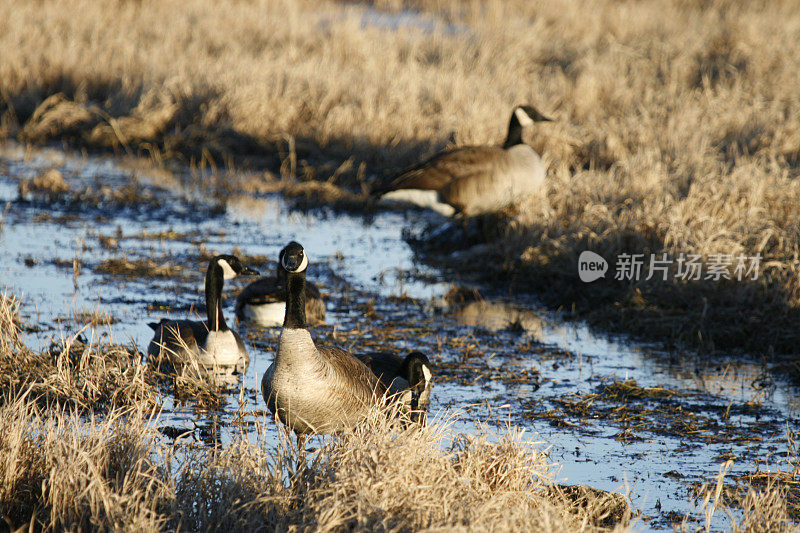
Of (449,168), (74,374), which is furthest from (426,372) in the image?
(449,168)

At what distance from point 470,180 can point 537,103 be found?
454cm

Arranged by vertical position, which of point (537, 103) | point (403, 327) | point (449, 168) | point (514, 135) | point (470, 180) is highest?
point (537, 103)

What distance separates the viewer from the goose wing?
960 centimetres

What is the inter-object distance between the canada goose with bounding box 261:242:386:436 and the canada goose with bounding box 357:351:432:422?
1.97 feet

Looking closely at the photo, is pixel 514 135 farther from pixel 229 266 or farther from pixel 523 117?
pixel 229 266

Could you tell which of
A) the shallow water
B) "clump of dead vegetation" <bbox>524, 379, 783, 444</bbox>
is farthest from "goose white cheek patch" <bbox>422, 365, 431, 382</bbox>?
"clump of dead vegetation" <bbox>524, 379, 783, 444</bbox>

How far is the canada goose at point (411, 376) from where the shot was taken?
569 centimetres

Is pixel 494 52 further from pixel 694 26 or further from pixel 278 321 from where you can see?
pixel 278 321

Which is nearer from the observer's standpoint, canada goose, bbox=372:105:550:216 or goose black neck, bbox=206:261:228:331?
goose black neck, bbox=206:261:228:331

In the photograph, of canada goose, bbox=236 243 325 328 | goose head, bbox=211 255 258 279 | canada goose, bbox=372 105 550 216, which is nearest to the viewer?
goose head, bbox=211 255 258 279

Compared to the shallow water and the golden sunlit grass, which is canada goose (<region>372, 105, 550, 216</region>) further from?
the golden sunlit grass

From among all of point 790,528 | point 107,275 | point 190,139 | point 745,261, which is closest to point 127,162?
point 190,139

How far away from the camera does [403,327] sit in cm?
747

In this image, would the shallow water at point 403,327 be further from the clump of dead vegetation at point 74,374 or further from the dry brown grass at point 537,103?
the dry brown grass at point 537,103
